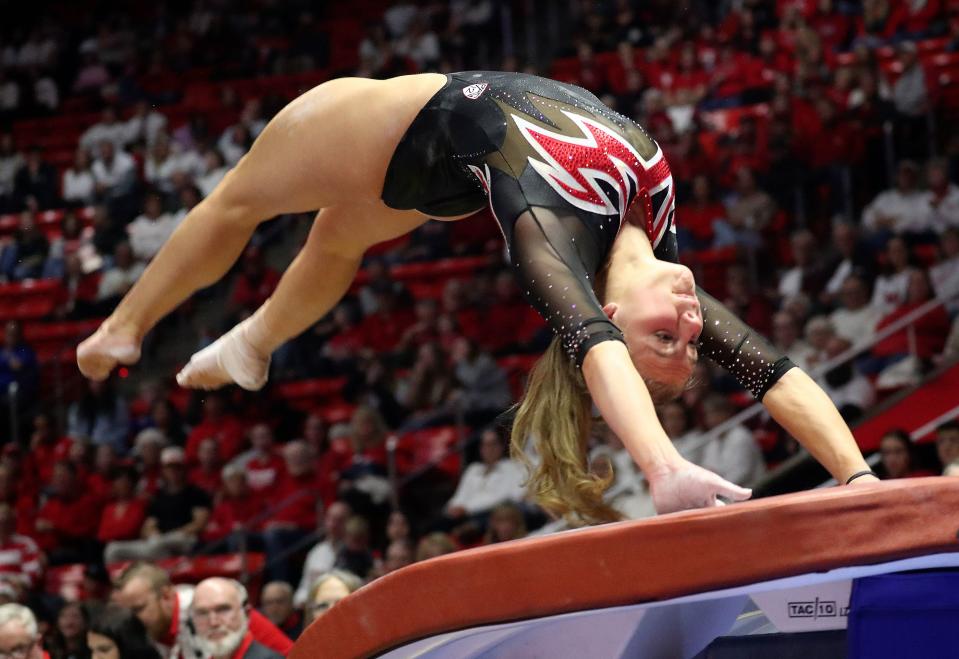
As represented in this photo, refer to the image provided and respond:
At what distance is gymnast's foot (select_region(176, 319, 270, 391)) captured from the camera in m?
3.57

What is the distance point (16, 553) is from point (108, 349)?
14.9 feet

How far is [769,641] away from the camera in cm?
242

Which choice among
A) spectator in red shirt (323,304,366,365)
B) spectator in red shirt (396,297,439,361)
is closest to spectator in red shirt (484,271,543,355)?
spectator in red shirt (396,297,439,361)

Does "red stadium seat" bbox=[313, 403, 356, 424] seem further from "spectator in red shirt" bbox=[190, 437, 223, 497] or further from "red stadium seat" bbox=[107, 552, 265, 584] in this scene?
"red stadium seat" bbox=[107, 552, 265, 584]

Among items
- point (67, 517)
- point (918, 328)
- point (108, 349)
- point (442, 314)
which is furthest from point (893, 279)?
point (67, 517)

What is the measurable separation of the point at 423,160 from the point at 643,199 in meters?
0.50

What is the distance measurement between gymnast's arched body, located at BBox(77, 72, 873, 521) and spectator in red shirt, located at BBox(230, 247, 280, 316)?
18.4ft

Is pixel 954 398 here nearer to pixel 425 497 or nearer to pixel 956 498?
pixel 425 497

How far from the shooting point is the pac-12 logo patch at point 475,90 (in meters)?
2.96

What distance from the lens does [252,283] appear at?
928 cm

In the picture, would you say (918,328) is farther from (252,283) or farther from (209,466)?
(252,283)

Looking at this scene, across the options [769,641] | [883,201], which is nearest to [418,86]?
[769,641]

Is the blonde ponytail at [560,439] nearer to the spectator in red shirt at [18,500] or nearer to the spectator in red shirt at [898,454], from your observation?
the spectator in red shirt at [898,454]

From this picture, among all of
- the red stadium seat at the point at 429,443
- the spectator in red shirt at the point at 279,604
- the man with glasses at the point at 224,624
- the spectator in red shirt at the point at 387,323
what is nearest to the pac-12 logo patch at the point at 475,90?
the man with glasses at the point at 224,624
